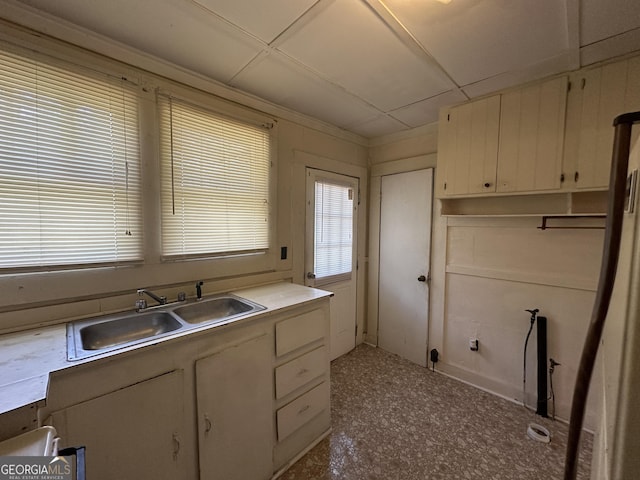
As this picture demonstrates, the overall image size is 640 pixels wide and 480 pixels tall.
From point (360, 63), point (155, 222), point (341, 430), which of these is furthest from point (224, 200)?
point (341, 430)

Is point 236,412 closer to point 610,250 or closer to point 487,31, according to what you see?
point 610,250

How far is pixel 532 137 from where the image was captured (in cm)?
197

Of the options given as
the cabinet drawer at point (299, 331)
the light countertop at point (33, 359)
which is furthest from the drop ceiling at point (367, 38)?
the cabinet drawer at point (299, 331)

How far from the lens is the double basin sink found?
50.4 inches

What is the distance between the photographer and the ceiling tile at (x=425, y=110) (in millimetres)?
2209

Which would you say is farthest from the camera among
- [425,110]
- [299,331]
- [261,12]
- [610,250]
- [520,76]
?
[425,110]

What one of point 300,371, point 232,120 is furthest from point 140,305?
point 232,120

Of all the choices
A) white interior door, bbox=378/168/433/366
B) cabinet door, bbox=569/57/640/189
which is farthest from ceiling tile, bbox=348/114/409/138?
cabinet door, bbox=569/57/640/189

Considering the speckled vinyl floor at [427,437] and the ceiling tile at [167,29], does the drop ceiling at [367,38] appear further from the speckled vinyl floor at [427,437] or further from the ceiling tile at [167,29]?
the speckled vinyl floor at [427,437]

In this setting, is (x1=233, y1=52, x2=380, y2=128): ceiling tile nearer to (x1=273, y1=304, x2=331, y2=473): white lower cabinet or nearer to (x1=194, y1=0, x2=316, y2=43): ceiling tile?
(x1=194, y1=0, x2=316, y2=43): ceiling tile

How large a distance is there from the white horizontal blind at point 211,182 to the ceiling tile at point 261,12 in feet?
2.34

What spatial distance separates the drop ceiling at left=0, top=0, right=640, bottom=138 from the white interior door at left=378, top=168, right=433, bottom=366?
3.51 feet

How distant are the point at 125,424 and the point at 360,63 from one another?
2314 mm

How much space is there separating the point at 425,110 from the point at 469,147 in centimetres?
54
